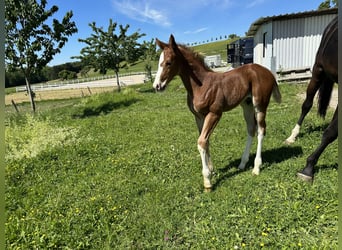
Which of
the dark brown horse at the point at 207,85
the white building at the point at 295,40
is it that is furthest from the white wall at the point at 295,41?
the dark brown horse at the point at 207,85

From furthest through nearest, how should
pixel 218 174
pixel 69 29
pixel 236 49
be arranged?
pixel 236 49, pixel 69 29, pixel 218 174

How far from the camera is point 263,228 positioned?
2.40 metres

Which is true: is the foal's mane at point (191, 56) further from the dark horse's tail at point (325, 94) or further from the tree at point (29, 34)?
the tree at point (29, 34)

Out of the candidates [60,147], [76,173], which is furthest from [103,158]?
[60,147]

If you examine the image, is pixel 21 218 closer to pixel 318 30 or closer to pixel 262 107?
pixel 262 107

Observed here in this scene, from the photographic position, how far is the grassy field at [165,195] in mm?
2424

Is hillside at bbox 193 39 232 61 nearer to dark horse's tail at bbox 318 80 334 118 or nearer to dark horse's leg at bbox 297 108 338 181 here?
dark horse's tail at bbox 318 80 334 118

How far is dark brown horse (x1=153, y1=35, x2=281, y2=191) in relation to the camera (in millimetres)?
3080

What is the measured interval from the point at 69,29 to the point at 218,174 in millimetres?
12047

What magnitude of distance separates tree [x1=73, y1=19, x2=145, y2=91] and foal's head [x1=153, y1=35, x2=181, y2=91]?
19.7m

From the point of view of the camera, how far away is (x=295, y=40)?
12.1 meters

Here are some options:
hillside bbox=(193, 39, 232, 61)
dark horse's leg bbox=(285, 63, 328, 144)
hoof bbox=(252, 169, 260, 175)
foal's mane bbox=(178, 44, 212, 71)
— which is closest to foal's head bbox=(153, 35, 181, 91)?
foal's mane bbox=(178, 44, 212, 71)

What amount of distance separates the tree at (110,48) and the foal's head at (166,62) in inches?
774

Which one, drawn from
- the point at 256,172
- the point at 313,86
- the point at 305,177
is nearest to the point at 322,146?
the point at 305,177
